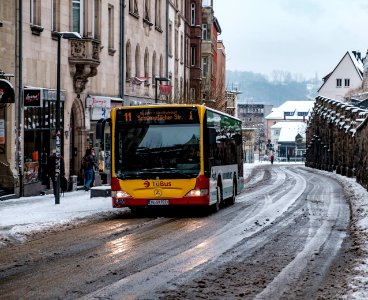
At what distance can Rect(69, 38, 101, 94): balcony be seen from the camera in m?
35.9

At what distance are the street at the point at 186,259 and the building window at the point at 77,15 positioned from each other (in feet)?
50.8

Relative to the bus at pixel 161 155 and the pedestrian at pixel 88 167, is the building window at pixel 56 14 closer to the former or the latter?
the pedestrian at pixel 88 167

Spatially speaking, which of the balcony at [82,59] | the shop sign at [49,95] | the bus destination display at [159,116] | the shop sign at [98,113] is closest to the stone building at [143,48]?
the shop sign at [98,113]

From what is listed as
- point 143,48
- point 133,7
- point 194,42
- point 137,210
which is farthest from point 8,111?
point 194,42

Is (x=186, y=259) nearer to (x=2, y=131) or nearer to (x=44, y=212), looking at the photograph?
(x=44, y=212)

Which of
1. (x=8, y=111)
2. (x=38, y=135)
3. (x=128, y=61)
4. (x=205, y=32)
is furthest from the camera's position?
(x=205, y=32)

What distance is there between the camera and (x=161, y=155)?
23.3 metres

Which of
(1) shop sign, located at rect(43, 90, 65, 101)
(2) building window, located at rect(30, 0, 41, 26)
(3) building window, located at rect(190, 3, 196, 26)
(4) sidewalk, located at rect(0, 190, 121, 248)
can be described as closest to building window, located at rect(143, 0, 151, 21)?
(1) shop sign, located at rect(43, 90, 65, 101)

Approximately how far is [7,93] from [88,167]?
8209 millimetres

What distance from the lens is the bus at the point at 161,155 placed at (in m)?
23.3

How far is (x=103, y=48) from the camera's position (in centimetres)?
4084

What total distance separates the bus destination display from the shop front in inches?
301

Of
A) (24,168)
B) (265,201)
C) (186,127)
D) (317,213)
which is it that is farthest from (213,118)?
(24,168)

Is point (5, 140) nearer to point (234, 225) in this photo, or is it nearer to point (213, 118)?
point (213, 118)
